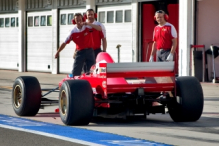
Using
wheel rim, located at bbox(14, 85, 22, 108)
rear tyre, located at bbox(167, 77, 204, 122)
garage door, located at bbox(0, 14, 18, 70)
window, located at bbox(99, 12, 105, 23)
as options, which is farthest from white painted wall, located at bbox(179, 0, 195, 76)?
garage door, located at bbox(0, 14, 18, 70)

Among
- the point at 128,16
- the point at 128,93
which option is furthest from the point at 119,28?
the point at 128,93

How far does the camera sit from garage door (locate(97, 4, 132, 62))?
21922 mm

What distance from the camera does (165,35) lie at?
12.4 m

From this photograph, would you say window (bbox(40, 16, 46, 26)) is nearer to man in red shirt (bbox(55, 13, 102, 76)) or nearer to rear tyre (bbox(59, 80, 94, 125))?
man in red shirt (bbox(55, 13, 102, 76))

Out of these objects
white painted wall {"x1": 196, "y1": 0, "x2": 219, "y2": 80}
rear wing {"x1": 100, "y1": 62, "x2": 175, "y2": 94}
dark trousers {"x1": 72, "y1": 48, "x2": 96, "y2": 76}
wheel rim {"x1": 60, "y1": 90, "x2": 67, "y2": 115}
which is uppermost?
white painted wall {"x1": 196, "y1": 0, "x2": 219, "y2": 80}

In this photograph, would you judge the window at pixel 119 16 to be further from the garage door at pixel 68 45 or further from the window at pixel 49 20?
the window at pixel 49 20

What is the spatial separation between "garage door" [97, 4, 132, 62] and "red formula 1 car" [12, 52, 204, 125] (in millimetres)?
11474

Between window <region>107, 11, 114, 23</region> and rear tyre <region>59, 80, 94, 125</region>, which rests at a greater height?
window <region>107, 11, 114, 23</region>

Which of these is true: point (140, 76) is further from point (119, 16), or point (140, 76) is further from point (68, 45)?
point (68, 45)

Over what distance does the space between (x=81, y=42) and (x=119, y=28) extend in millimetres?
9996

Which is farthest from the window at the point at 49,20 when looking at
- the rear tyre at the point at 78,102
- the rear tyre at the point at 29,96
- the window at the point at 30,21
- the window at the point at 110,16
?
the rear tyre at the point at 78,102

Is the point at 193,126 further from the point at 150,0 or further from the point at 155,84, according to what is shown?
the point at 150,0

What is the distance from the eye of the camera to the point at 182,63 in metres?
19.5

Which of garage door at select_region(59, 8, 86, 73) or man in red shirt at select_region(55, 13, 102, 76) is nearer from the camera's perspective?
man in red shirt at select_region(55, 13, 102, 76)
